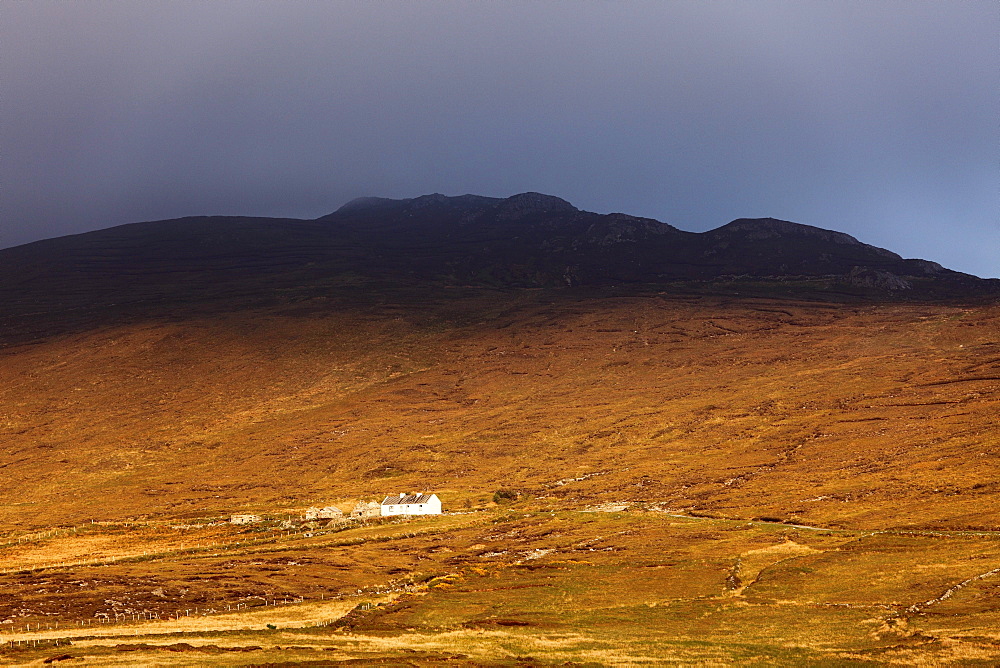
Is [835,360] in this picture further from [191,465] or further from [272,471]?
[191,465]

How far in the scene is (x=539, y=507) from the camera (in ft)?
344

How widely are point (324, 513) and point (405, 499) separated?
10.2 metres

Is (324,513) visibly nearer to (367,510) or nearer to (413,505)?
(367,510)

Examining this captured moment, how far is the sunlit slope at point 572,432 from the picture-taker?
10356cm

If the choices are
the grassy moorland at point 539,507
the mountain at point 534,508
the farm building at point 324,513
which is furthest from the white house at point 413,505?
the farm building at point 324,513

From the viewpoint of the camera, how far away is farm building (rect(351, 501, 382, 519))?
103 metres

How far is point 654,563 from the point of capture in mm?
67250

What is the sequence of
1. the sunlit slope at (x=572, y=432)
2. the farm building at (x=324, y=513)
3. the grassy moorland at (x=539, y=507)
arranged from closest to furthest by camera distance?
the grassy moorland at (x=539, y=507)
the farm building at (x=324, y=513)
the sunlit slope at (x=572, y=432)

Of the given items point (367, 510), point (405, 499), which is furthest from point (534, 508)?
point (367, 510)

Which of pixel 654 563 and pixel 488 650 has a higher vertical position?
pixel 488 650

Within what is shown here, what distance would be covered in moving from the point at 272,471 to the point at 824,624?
4411 inches

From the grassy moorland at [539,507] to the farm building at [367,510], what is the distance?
6913 millimetres

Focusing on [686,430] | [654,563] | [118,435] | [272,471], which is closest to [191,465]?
[272,471]

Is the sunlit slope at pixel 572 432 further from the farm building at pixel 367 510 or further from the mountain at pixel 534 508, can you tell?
the farm building at pixel 367 510
